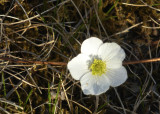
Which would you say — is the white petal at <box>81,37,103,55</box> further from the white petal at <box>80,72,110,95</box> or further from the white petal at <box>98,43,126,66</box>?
the white petal at <box>80,72,110,95</box>

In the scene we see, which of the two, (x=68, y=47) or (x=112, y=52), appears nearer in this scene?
(x=112, y=52)

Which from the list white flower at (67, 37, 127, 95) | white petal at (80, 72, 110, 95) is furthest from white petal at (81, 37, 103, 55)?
white petal at (80, 72, 110, 95)

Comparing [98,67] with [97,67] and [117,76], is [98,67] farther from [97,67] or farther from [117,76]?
A: [117,76]

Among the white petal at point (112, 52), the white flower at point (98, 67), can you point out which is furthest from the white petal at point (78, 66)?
the white petal at point (112, 52)

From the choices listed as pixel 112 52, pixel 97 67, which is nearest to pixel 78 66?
pixel 97 67

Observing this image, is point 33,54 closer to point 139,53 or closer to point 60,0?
point 60,0

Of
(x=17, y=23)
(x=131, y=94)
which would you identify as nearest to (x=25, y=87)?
(x=17, y=23)
